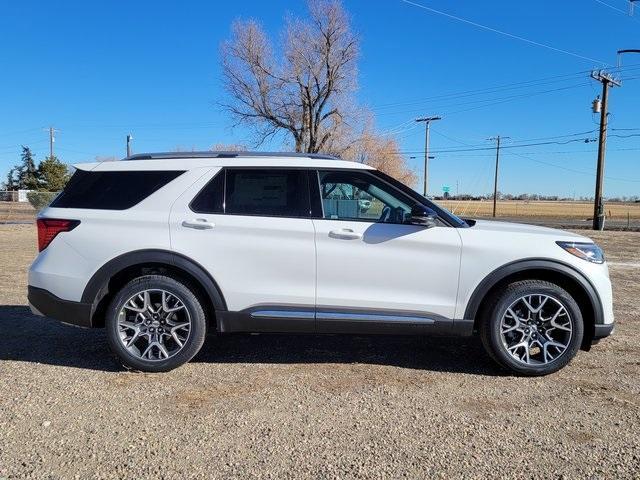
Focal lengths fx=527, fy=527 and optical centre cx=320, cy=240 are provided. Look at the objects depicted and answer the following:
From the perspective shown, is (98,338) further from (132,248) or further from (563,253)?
(563,253)

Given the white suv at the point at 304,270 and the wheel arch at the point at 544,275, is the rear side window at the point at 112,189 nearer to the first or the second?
the white suv at the point at 304,270

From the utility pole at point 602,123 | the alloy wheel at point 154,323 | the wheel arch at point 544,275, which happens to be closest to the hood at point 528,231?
the wheel arch at point 544,275

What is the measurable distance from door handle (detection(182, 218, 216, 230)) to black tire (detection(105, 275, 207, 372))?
48cm

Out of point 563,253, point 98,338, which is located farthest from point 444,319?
point 98,338

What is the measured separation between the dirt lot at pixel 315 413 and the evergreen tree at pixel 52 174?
177 ft

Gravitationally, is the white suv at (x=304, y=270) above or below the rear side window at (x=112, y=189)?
below

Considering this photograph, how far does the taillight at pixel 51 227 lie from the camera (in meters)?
4.38

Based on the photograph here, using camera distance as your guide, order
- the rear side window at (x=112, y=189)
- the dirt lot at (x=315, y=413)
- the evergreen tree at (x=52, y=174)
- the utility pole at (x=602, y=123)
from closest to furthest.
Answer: the dirt lot at (x=315, y=413)
the rear side window at (x=112, y=189)
the utility pole at (x=602, y=123)
the evergreen tree at (x=52, y=174)

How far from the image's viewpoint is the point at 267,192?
4.45m

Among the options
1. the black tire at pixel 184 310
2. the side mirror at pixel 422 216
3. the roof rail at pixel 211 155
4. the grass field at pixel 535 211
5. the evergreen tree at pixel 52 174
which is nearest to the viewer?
the side mirror at pixel 422 216

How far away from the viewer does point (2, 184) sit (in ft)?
252

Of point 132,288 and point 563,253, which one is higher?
point 563,253

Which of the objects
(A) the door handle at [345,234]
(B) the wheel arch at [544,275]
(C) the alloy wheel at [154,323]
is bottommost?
(C) the alloy wheel at [154,323]

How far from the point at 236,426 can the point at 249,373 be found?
100 cm
